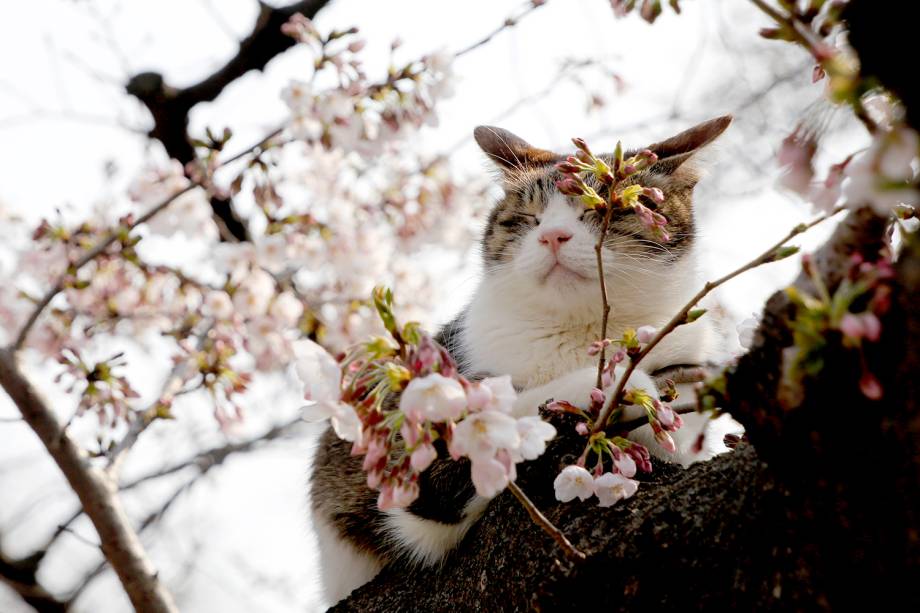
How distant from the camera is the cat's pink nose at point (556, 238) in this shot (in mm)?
2547

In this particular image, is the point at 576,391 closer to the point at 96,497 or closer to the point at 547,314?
the point at 547,314

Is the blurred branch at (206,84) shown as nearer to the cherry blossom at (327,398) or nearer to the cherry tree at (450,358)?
the cherry tree at (450,358)

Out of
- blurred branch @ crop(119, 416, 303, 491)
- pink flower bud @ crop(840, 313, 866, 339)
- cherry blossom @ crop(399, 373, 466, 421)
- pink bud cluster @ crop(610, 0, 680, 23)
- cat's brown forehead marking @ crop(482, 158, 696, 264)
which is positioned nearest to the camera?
pink flower bud @ crop(840, 313, 866, 339)

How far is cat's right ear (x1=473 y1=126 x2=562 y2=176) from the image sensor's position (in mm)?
3154

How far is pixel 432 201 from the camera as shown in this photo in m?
5.16

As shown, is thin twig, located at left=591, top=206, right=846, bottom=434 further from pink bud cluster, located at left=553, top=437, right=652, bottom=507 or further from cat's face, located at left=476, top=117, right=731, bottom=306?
cat's face, located at left=476, top=117, right=731, bottom=306

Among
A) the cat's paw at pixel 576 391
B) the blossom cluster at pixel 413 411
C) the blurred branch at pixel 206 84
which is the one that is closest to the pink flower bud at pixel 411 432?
the blossom cluster at pixel 413 411

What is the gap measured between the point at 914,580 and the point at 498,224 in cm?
231

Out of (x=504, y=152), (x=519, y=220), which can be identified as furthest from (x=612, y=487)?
(x=504, y=152)

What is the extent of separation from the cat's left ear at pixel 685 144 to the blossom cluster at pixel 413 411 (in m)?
1.85

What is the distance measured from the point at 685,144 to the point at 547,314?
2.63ft

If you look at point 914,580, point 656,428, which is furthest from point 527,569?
point 914,580

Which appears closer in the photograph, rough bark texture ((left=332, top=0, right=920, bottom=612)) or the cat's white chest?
rough bark texture ((left=332, top=0, right=920, bottom=612))

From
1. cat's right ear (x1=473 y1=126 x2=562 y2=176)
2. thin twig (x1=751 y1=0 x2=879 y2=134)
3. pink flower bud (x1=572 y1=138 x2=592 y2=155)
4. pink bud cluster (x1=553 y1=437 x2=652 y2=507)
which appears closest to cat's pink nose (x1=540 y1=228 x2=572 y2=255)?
cat's right ear (x1=473 y1=126 x2=562 y2=176)
